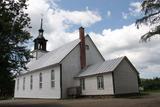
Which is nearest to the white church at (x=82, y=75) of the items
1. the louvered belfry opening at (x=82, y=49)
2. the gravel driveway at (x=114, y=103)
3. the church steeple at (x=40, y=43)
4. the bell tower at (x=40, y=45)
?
the louvered belfry opening at (x=82, y=49)

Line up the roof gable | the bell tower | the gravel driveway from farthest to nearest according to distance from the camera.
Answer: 1. the bell tower
2. the roof gable
3. the gravel driveway

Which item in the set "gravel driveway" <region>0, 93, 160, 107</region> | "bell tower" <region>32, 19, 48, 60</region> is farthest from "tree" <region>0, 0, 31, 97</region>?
"bell tower" <region>32, 19, 48, 60</region>

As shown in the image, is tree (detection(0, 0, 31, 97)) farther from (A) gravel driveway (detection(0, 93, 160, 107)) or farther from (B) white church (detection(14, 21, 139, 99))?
(B) white church (detection(14, 21, 139, 99))

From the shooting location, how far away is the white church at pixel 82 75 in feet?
82.7

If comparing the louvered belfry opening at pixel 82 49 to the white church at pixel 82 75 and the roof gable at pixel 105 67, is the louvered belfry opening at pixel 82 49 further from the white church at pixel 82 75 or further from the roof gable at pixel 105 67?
the roof gable at pixel 105 67

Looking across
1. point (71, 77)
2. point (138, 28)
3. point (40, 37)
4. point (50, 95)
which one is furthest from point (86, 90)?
point (40, 37)

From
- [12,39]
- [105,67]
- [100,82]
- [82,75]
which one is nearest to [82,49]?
[82,75]

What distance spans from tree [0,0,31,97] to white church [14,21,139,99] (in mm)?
9155

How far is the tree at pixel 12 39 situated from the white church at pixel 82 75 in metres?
9.16

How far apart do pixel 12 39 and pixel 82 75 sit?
1178 centimetres

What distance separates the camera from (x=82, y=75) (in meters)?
29.0

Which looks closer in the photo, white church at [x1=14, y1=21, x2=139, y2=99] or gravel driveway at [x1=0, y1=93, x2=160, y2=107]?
gravel driveway at [x1=0, y1=93, x2=160, y2=107]

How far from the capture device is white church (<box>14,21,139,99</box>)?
2520 cm

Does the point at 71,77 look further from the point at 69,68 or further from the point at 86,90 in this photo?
the point at 86,90
